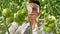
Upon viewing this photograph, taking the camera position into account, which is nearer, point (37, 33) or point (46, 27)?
point (46, 27)

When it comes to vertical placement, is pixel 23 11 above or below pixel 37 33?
above

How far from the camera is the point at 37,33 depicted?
0.57 m

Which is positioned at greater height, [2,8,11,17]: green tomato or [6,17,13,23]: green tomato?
[2,8,11,17]: green tomato

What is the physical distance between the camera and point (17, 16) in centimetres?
41

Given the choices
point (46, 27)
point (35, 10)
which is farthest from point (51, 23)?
point (35, 10)

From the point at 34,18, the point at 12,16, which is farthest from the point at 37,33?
the point at 12,16

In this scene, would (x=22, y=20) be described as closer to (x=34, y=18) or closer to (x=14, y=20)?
(x=14, y=20)

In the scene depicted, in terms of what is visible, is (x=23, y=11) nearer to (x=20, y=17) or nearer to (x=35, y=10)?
(x=20, y=17)

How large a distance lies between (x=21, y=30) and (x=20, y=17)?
9 centimetres

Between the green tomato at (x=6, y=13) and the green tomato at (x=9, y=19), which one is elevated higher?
the green tomato at (x=6, y=13)

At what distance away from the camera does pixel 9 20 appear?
0.41 meters

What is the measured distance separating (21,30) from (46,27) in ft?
0.30

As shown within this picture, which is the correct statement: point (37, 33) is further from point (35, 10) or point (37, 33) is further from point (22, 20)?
point (22, 20)

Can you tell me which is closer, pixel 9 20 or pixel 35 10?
pixel 9 20
